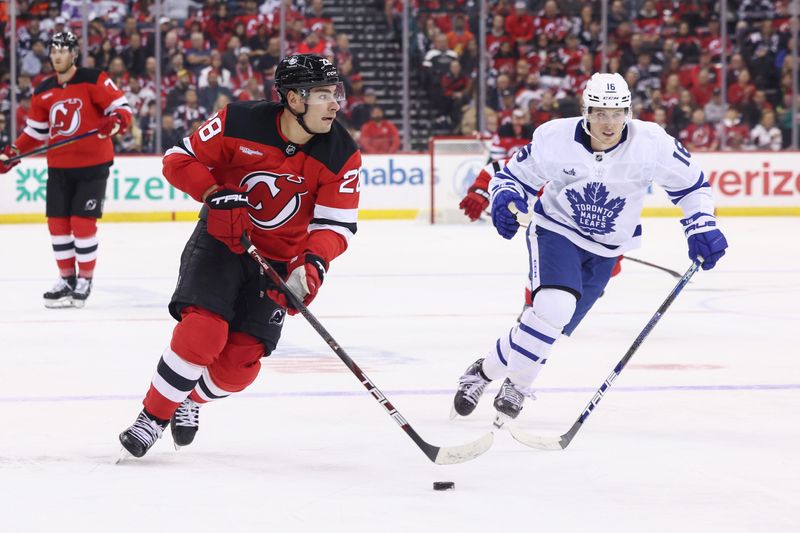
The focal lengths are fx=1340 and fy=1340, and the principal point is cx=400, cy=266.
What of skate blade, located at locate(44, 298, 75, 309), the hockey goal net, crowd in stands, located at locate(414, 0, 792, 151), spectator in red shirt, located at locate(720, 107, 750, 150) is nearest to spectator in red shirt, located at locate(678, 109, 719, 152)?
crowd in stands, located at locate(414, 0, 792, 151)

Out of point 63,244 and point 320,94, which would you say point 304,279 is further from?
point 63,244

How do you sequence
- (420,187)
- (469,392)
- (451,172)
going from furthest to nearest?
1. (420,187)
2. (451,172)
3. (469,392)

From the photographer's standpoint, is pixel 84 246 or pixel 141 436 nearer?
pixel 141 436

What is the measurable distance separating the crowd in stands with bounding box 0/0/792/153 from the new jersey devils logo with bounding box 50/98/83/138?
555 centimetres

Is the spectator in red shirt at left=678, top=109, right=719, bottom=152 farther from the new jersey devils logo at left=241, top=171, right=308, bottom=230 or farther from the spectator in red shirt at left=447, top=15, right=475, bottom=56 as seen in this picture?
the new jersey devils logo at left=241, top=171, right=308, bottom=230

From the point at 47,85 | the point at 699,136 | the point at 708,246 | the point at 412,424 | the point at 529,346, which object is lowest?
the point at 699,136

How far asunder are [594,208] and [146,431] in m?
1.47

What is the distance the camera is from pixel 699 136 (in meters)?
13.2

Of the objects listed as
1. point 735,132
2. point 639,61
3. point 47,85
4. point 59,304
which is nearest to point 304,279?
point 59,304

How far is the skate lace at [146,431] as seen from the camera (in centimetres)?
331

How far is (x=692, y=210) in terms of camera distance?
3.89 m

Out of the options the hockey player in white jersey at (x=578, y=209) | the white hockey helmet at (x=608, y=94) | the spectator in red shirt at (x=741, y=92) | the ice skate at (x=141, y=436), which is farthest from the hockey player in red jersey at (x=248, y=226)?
the spectator in red shirt at (x=741, y=92)

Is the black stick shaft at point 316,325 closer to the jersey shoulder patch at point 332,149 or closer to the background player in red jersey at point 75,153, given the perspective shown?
the jersey shoulder patch at point 332,149

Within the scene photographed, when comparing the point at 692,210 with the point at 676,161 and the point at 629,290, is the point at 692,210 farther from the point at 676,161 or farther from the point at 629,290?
the point at 629,290
